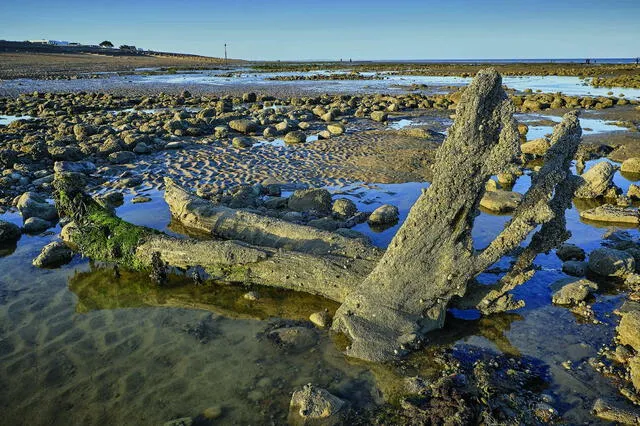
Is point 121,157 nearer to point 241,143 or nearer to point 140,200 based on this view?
point 241,143

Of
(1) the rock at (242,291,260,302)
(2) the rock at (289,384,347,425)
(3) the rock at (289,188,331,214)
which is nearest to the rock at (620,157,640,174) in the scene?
(3) the rock at (289,188,331,214)

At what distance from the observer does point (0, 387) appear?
5.75 metres

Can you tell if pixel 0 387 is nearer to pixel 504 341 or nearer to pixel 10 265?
pixel 10 265

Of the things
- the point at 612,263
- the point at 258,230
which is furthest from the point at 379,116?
the point at 612,263

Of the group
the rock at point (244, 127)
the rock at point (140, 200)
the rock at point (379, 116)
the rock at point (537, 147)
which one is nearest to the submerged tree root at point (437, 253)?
the rock at point (140, 200)

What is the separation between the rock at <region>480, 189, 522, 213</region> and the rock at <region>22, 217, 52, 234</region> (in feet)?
36.6

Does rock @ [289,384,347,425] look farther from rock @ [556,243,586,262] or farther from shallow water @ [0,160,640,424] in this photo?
rock @ [556,243,586,262]

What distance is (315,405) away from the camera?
5117mm

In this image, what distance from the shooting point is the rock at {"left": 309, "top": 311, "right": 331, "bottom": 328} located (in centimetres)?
688

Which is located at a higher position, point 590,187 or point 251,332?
point 590,187

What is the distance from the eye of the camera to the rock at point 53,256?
889cm

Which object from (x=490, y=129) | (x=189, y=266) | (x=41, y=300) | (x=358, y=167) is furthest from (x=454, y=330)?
(x=358, y=167)

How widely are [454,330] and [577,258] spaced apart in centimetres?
400

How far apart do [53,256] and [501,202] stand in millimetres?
10643
